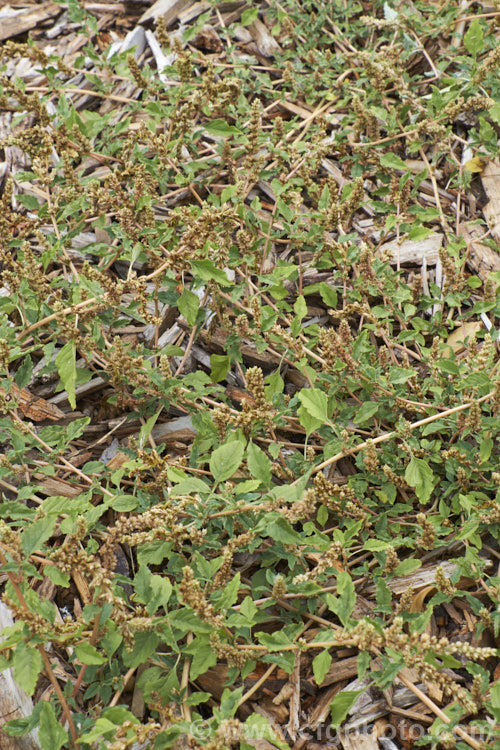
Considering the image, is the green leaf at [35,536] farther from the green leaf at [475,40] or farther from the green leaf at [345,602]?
the green leaf at [475,40]

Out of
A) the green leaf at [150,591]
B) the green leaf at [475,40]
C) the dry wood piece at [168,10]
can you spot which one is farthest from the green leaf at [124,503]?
the dry wood piece at [168,10]

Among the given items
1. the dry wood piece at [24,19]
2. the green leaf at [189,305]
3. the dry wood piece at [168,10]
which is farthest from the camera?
the dry wood piece at [24,19]

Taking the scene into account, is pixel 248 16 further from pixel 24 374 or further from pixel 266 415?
pixel 266 415

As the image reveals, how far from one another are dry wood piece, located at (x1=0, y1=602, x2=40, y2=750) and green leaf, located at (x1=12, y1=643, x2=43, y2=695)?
42 cm

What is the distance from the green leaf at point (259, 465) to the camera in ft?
6.91

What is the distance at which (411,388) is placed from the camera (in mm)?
2520

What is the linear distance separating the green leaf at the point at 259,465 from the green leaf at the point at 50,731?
2.95 ft

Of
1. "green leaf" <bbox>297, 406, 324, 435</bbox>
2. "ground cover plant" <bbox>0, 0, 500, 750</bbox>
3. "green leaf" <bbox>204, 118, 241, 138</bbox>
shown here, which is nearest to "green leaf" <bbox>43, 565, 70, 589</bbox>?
"ground cover plant" <bbox>0, 0, 500, 750</bbox>

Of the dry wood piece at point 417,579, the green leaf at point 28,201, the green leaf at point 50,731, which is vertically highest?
the green leaf at point 28,201

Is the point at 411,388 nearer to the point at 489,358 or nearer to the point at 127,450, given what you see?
the point at 489,358

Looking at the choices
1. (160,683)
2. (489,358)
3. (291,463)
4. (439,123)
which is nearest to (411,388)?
(489,358)

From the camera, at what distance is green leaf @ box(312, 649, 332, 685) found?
1.94 meters

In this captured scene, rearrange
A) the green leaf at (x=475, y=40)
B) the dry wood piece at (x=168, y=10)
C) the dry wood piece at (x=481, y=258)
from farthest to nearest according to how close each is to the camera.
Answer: the dry wood piece at (x=168, y=10) → the green leaf at (x=475, y=40) → the dry wood piece at (x=481, y=258)

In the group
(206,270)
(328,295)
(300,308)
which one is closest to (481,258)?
(328,295)
